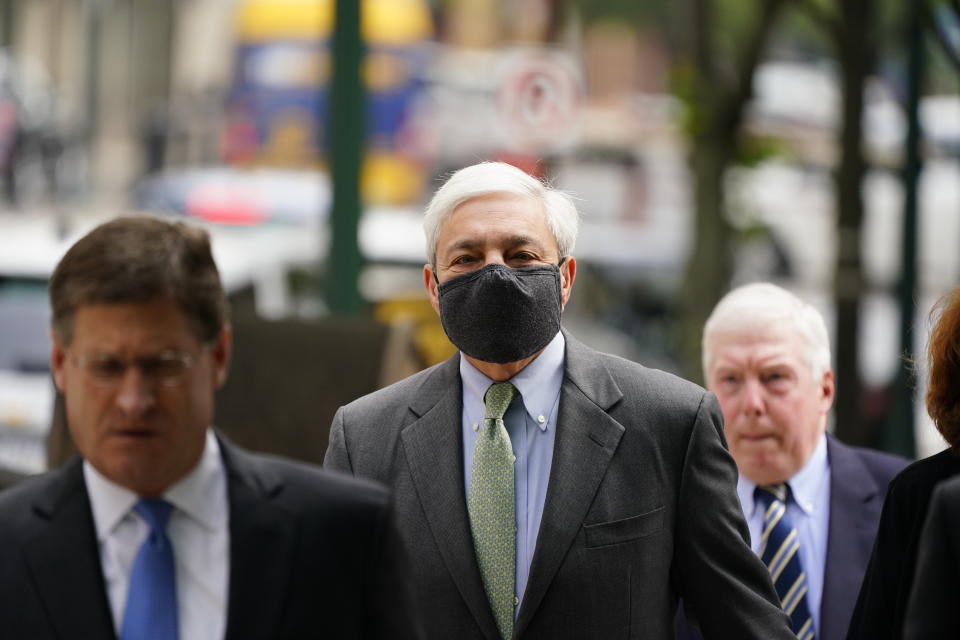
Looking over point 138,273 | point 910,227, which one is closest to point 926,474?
point 138,273

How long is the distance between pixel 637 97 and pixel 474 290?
1988cm

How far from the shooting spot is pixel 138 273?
2.48 meters

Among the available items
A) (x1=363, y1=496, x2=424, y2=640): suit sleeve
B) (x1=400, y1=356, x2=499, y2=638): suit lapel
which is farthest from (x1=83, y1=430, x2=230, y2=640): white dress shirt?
(x1=400, y1=356, x2=499, y2=638): suit lapel

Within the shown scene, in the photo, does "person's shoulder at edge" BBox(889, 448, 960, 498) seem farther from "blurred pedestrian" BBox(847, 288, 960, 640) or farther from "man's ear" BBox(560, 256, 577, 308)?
"man's ear" BBox(560, 256, 577, 308)

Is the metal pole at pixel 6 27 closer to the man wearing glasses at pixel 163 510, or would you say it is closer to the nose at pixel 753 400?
the nose at pixel 753 400

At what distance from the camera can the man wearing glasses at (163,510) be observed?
97.5 inches

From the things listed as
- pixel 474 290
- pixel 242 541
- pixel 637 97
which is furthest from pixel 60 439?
pixel 637 97

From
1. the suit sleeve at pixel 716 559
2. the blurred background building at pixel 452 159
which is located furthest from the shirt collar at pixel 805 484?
the suit sleeve at pixel 716 559

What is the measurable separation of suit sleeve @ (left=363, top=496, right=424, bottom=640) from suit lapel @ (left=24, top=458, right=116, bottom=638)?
1.27 feet

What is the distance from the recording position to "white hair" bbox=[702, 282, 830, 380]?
14.5 ft

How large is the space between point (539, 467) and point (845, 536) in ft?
3.46

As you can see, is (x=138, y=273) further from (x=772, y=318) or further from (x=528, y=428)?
(x=772, y=318)

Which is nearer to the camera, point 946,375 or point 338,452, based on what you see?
point 946,375

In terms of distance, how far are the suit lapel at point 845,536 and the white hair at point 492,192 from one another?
3.61ft
